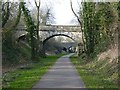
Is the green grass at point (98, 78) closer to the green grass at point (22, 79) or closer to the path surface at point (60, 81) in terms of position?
the path surface at point (60, 81)

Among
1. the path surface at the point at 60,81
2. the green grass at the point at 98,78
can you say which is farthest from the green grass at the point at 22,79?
the green grass at the point at 98,78

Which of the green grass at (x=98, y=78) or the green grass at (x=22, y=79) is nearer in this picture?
the green grass at (x=98, y=78)

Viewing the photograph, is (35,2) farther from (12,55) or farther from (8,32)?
(12,55)

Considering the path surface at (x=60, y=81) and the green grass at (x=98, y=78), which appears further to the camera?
the path surface at (x=60, y=81)

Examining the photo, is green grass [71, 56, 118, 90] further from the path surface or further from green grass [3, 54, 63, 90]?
green grass [3, 54, 63, 90]

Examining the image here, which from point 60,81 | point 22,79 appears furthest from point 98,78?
point 22,79

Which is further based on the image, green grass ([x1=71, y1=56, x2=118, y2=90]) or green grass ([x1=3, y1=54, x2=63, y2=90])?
green grass ([x1=3, y1=54, x2=63, y2=90])

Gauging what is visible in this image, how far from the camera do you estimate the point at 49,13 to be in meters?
71.9

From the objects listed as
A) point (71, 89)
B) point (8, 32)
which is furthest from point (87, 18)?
point (71, 89)

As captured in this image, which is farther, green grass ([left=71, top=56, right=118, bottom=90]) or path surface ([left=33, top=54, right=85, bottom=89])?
path surface ([left=33, top=54, right=85, bottom=89])

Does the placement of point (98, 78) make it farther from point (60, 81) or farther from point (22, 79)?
point (22, 79)

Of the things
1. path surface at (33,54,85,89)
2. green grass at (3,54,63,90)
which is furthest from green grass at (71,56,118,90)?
green grass at (3,54,63,90)

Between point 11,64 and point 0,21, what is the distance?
434cm

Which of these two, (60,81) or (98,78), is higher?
(60,81)
